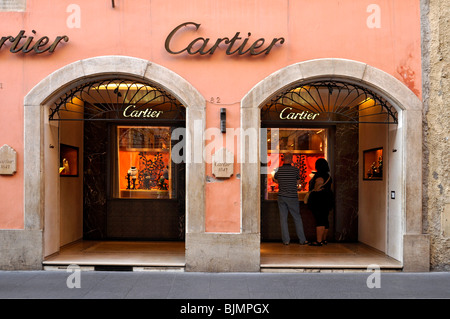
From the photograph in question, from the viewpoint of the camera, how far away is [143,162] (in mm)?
11016

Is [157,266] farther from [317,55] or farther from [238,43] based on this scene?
[317,55]

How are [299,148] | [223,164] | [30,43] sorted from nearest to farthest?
[223,164]
[30,43]
[299,148]

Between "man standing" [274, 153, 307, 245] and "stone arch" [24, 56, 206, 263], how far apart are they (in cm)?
276

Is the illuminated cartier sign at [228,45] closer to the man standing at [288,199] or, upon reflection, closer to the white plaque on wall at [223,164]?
the white plaque on wall at [223,164]

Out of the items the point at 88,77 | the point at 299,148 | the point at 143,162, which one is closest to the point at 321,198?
the point at 299,148

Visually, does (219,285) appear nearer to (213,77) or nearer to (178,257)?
(178,257)

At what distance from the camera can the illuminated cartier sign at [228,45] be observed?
7902mm

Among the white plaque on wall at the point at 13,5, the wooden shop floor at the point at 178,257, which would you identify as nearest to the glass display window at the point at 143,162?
the wooden shop floor at the point at 178,257

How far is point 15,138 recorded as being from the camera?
26.2ft

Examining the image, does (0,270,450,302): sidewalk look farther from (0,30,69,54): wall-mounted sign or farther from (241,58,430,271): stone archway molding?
(0,30,69,54): wall-mounted sign

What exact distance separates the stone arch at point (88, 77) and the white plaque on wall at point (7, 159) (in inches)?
8.3

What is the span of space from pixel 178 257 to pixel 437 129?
215 inches

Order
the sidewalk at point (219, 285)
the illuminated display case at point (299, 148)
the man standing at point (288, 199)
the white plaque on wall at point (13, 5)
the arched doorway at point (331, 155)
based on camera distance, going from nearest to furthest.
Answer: the sidewalk at point (219, 285) < the white plaque on wall at point (13, 5) < the man standing at point (288, 199) < the arched doorway at point (331, 155) < the illuminated display case at point (299, 148)

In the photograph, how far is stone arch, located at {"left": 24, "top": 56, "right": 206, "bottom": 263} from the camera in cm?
787
